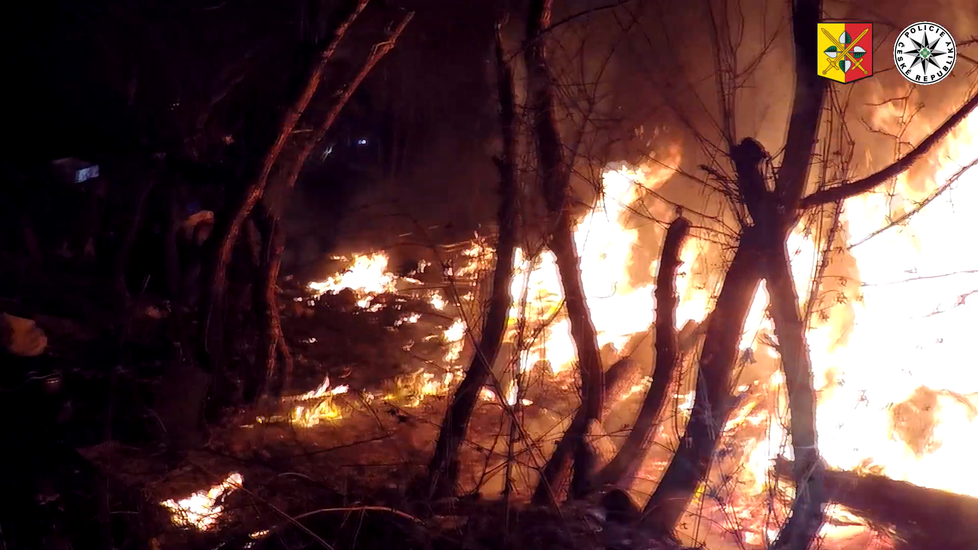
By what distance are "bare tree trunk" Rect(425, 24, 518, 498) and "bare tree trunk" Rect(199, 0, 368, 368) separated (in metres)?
1.63

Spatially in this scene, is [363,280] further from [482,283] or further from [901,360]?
[901,360]

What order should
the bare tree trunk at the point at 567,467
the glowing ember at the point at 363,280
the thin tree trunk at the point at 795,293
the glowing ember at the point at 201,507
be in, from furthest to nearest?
the glowing ember at the point at 363,280 → the bare tree trunk at the point at 567,467 → the glowing ember at the point at 201,507 → the thin tree trunk at the point at 795,293

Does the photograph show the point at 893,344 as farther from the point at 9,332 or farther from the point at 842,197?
the point at 9,332

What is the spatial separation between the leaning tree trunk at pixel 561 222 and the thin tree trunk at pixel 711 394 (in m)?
1.00

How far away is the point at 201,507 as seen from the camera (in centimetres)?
571

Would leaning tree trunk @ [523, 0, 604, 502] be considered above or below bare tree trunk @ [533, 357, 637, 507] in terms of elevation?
above

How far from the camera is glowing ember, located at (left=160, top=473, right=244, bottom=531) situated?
17.9 ft

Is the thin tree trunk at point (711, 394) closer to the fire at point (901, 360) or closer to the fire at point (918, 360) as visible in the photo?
the fire at point (901, 360)

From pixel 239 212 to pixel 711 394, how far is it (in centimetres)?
492

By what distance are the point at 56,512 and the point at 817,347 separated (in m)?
10.5

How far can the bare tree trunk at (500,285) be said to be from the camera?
5.95m

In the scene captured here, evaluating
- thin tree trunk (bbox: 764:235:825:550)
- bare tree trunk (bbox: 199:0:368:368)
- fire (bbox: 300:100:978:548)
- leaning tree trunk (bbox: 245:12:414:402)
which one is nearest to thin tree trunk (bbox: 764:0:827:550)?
thin tree trunk (bbox: 764:235:825:550)

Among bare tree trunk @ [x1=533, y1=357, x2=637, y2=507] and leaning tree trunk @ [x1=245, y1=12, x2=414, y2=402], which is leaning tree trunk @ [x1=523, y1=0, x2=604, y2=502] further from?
leaning tree trunk @ [x1=245, y1=12, x2=414, y2=402]

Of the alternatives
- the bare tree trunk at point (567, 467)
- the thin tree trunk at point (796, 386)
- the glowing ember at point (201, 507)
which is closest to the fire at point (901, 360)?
the bare tree trunk at point (567, 467)
